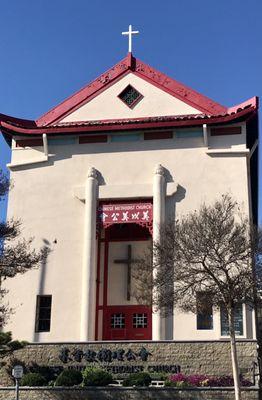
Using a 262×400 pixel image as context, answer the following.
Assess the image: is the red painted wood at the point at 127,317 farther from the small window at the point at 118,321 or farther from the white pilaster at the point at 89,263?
the white pilaster at the point at 89,263

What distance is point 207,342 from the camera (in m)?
23.0

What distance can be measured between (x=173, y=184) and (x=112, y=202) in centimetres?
295

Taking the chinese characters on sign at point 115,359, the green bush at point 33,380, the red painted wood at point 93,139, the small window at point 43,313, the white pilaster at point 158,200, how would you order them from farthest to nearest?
the red painted wood at point 93,139, the small window at point 43,313, the white pilaster at point 158,200, the chinese characters on sign at point 115,359, the green bush at point 33,380

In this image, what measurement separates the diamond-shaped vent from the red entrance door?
973 cm

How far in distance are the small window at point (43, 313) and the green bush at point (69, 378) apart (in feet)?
16.2

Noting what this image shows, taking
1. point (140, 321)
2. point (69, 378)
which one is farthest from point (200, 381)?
point (140, 321)

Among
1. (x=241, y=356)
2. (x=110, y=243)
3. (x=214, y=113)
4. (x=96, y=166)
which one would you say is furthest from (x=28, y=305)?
(x=214, y=113)

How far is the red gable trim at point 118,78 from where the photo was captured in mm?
29016

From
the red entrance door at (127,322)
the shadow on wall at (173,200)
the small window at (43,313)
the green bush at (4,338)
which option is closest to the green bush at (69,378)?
the green bush at (4,338)

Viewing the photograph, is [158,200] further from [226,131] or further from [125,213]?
[226,131]

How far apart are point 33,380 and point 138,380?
12.4ft

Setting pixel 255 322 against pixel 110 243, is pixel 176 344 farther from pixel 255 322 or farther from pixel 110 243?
pixel 110 243

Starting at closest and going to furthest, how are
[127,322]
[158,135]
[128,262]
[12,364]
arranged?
[12,364], [127,322], [158,135], [128,262]

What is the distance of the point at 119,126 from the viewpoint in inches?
1109
